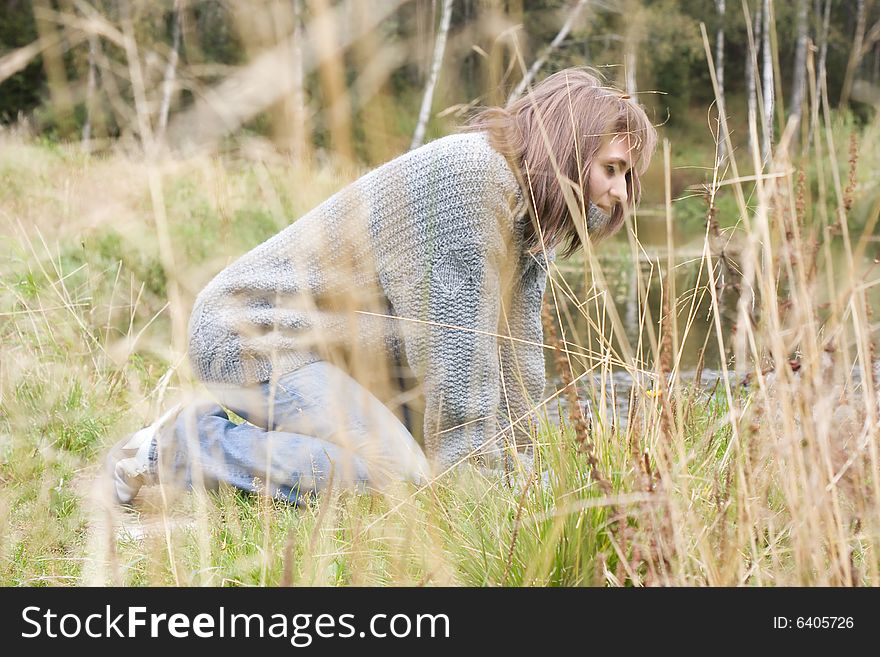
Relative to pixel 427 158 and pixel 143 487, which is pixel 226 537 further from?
pixel 427 158

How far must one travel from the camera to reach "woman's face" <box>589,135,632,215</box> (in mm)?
2004

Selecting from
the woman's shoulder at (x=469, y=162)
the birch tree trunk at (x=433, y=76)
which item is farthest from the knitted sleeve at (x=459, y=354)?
the birch tree trunk at (x=433, y=76)

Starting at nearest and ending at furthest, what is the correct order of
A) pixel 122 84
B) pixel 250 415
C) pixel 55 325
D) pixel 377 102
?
pixel 377 102
pixel 250 415
pixel 55 325
pixel 122 84

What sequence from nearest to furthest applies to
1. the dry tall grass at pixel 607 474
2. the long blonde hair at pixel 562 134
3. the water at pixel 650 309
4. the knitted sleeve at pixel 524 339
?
1. the dry tall grass at pixel 607 474
2. the water at pixel 650 309
3. the long blonde hair at pixel 562 134
4. the knitted sleeve at pixel 524 339

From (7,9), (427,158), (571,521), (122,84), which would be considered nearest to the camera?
(571,521)

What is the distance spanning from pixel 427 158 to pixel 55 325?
1672 mm

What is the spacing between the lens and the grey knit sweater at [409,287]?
2.05 m

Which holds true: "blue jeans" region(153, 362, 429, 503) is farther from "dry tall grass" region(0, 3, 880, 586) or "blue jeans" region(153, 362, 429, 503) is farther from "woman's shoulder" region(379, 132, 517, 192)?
"woman's shoulder" region(379, 132, 517, 192)

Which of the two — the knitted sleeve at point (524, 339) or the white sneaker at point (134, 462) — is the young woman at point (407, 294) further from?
the knitted sleeve at point (524, 339)

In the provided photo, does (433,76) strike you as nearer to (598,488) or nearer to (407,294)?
(407,294)

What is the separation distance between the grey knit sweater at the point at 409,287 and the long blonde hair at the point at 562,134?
50 millimetres

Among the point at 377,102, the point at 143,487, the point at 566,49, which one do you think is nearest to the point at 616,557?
the point at 377,102

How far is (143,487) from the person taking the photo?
2332 mm

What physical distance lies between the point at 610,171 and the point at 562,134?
0.46 feet
